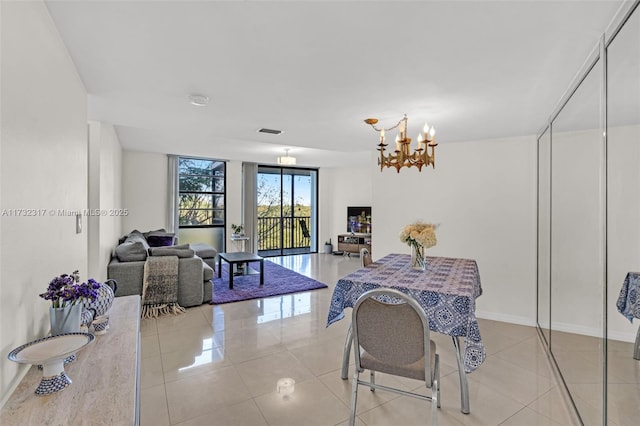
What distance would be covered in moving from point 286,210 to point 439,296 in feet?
22.8

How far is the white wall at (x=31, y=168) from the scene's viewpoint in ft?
3.26

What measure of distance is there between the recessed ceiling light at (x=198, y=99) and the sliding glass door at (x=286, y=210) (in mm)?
5483

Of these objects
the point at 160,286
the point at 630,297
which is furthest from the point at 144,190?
the point at 630,297

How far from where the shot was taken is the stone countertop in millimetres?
935

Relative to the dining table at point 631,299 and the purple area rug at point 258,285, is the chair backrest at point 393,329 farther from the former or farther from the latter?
the purple area rug at point 258,285

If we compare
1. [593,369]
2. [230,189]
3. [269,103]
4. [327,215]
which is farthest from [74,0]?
[327,215]

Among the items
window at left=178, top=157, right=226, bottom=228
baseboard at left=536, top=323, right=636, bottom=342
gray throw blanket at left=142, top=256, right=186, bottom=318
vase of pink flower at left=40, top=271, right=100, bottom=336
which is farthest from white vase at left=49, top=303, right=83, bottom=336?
window at left=178, top=157, right=226, bottom=228

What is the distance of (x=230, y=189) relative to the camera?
750cm

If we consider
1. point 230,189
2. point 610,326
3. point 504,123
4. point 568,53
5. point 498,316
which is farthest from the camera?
point 230,189

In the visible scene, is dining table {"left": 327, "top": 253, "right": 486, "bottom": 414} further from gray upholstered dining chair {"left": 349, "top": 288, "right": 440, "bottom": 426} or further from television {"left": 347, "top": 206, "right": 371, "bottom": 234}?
television {"left": 347, "top": 206, "right": 371, "bottom": 234}

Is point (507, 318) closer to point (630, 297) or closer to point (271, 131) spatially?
point (630, 297)

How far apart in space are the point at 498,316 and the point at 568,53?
121 inches

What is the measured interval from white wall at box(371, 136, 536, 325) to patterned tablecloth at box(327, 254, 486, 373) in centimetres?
113

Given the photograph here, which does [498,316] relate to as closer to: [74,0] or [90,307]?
[90,307]
